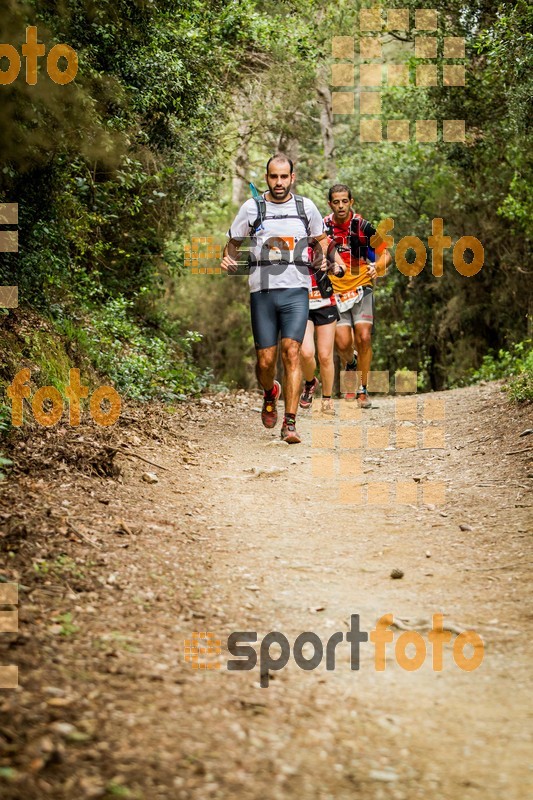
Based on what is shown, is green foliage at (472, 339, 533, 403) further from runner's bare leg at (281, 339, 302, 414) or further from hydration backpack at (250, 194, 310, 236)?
hydration backpack at (250, 194, 310, 236)

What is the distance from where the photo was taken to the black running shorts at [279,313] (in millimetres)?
8125

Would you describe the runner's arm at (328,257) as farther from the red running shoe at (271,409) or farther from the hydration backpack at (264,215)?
the red running shoe at (271,409)

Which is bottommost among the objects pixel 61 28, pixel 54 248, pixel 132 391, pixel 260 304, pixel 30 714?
pixel 30 714

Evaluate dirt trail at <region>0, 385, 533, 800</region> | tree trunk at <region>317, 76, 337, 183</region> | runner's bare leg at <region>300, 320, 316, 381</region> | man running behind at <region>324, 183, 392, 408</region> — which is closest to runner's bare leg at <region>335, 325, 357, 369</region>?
man running behind at <region>324, 183, 392, 408</region>

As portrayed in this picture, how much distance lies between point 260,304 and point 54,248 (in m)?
2.59

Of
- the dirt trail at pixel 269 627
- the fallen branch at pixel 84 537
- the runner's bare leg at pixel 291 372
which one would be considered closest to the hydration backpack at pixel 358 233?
the runner's bare leg at pixel 291 372

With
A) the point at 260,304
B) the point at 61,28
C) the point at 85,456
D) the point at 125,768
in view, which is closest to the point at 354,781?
the point at 125,768

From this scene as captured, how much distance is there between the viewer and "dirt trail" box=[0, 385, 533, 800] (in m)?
2.79

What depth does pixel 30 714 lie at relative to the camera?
9.46 feet

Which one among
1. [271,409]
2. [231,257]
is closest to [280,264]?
[231,257]

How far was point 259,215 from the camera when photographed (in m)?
7.86

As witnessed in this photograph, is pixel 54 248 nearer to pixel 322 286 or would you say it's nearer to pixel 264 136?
pixel 322 286

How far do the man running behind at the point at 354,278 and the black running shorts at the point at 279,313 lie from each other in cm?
224

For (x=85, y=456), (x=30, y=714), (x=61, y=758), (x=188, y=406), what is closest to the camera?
(x=61, y=758)
